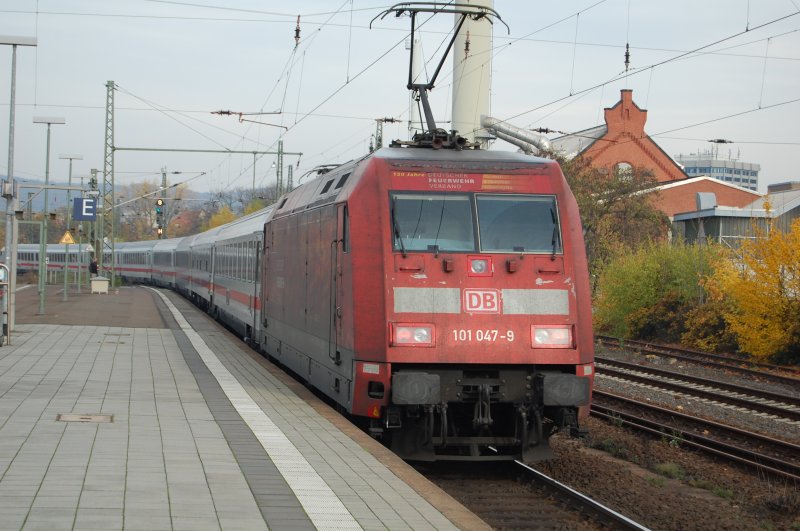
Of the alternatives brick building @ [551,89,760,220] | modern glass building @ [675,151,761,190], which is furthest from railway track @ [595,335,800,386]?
modern glass building @ [675,151,761,190]

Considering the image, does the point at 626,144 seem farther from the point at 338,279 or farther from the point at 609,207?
the point at 338,279

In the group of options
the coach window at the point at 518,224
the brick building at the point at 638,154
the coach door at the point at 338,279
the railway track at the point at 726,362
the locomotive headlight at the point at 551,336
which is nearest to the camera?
the locomotive headlight at the point at 551,336

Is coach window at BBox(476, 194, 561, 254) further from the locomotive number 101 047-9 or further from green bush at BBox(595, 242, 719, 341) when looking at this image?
green bush at BBox(595, 242, 719, 341)

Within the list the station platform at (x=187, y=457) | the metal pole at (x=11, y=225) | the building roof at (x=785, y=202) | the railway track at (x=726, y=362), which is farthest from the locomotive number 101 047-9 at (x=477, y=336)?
the building roof at (x=785, y=202)

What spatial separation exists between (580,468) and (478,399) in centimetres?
163

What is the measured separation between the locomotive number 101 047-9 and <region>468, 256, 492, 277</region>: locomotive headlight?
0.63 meters

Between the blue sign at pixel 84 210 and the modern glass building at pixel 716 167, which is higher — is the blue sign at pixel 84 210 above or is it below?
below

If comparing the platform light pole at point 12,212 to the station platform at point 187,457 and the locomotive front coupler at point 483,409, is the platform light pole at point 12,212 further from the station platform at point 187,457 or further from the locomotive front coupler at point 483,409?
the locomotive front coupler at point 483,409

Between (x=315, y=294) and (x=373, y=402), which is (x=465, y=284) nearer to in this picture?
(x=373, y=402)

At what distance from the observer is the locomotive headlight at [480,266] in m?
10.2

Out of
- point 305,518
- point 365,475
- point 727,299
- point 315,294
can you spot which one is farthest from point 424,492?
point 727,299

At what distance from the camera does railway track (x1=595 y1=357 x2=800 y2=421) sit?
50.7 ft

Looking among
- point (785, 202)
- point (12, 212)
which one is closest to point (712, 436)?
point (12, 212)

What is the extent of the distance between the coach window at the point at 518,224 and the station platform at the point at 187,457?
2514 millimetres
